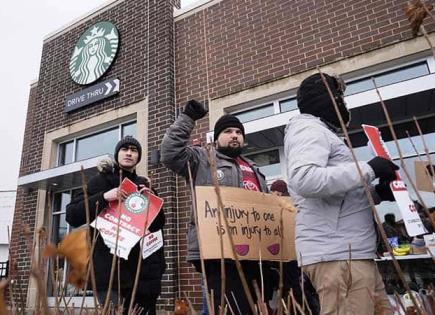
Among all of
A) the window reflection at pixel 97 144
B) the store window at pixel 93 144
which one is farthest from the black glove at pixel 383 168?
the window reflection at pixel 97 144

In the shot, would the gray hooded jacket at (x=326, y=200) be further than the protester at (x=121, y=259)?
No

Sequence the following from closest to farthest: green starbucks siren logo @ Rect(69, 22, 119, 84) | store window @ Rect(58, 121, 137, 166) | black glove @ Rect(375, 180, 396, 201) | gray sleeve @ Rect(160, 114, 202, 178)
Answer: black glove @ Rect(375, 180, 396, 201) → gray sleeve @ Rect(160, 114, 202, 178) → store window @ Rect(58, 121, 137, 166) → green starbucks siren logo @ Rect(69, 22, 119, 84)

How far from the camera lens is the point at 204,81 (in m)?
5.71

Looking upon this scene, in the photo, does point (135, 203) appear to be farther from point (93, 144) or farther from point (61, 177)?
point (93, 144)

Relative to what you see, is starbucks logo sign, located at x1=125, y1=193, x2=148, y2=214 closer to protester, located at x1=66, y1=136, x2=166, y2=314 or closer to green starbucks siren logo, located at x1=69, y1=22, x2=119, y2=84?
protester, located at x1=66, y1=136, x2=166, y2=314

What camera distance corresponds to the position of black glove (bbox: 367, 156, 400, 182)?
155cm

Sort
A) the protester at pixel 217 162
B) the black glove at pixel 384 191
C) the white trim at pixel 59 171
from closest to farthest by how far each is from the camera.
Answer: the black glove at pixel 384 191 < the protester at pixel 217 162 < the white trim at pixel 59 171

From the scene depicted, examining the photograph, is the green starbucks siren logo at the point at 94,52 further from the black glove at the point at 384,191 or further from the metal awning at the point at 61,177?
the black glove at the point at 384,191

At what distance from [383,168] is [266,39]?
4131 millimetres

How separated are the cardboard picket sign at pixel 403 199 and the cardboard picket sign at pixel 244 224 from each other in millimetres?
536

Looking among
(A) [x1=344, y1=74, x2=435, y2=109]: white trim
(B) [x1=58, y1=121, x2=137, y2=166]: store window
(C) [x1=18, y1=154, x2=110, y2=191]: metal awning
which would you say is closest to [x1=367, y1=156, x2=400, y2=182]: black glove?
(A) [x1=344, y1=74, x2=435, y2=109]: white trim

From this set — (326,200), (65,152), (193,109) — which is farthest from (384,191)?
(65,152)

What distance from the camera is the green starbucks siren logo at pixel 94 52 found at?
22.1 ft

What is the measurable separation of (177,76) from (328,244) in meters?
4.88
